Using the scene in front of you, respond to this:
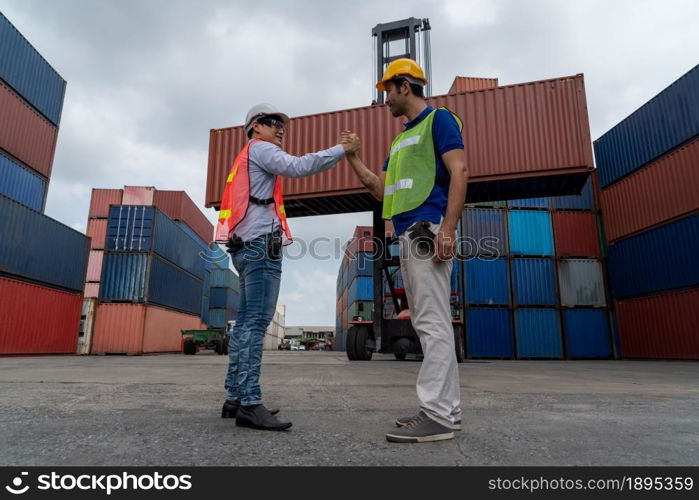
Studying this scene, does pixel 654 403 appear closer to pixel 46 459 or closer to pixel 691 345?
pixel 46 459

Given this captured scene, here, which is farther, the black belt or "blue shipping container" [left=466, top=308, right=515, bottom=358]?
"blue shipping container" [left=466, top=308, right=515, bottom=358]

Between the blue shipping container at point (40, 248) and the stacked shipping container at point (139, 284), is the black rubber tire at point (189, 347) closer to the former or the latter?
the stacked shipping container at point (139, 284)

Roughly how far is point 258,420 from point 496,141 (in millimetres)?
10356

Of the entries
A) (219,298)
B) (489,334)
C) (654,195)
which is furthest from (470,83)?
(219,298)

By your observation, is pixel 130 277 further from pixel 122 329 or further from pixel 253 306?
pixel 253 306

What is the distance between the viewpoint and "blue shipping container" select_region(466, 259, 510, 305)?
1683 centimetres

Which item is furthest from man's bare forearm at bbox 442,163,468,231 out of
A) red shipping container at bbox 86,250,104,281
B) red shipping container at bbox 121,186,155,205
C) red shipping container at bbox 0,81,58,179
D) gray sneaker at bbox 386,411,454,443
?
red shipping container at bbox 121,186,155,205

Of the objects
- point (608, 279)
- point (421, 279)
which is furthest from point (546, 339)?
point (421, 279)

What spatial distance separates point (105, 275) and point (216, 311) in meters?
21.3

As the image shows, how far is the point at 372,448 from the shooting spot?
1696 millimetres

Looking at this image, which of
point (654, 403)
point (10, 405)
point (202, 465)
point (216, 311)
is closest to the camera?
point (202, 465)

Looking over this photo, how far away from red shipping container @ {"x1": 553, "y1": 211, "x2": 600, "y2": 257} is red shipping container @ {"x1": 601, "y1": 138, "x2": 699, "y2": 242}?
24.9 inches

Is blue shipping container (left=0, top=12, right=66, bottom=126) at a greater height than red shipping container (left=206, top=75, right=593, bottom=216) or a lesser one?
greater

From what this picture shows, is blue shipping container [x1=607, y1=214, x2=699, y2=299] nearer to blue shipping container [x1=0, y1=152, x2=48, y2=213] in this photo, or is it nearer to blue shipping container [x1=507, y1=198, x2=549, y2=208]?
blue shipping container [x1=507, y1=198, x2=549, y2=208]
